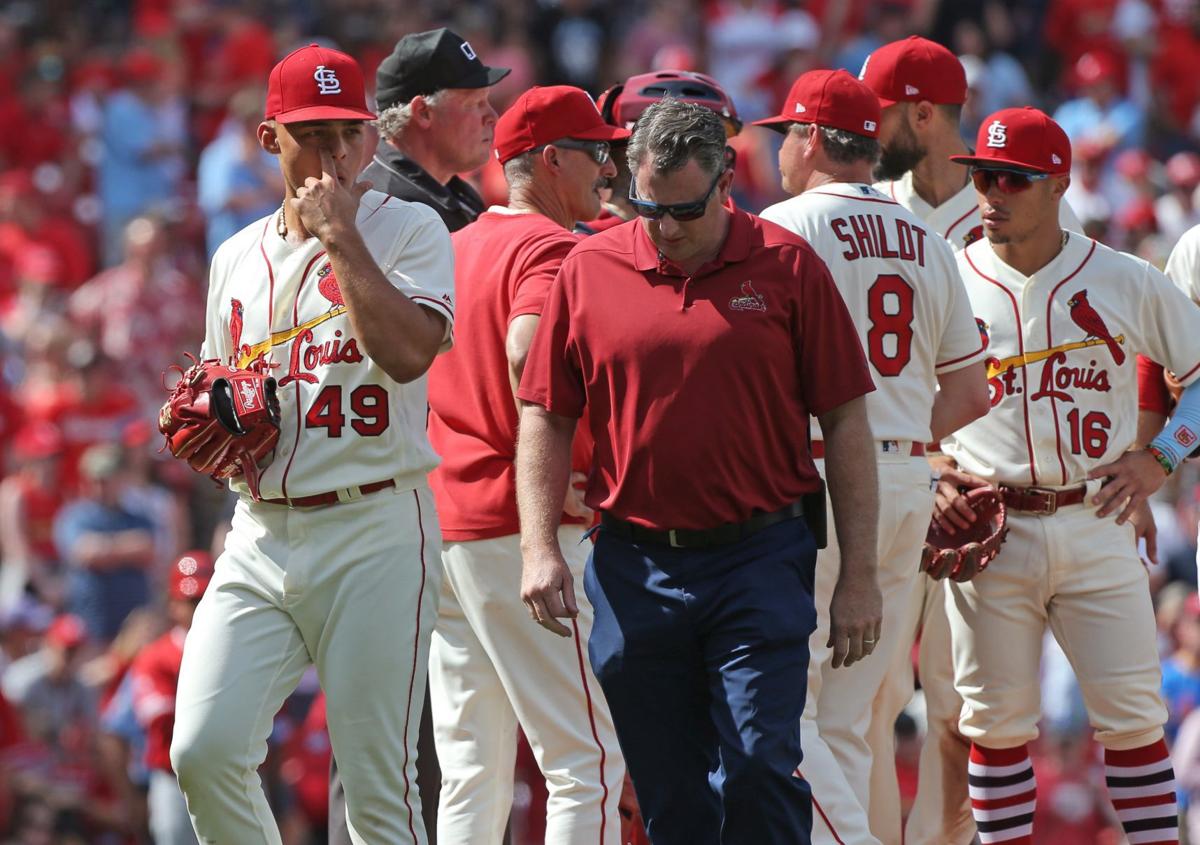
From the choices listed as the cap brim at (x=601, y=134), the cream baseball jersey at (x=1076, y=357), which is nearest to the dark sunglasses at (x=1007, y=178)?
the cream baseball jersey at (x=1076, y=357)

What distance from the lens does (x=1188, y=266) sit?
6574 millimetres

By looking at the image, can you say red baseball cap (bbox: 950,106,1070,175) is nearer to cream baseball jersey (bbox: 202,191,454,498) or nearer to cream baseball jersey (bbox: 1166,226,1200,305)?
cream baseball jersey (bbox: 1166,226,1200,305)

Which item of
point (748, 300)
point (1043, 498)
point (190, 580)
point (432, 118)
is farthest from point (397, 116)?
point (190, 580)

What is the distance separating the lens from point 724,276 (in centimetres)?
488

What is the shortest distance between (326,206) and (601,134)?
129 cm

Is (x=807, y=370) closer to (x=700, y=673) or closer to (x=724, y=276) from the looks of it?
(x=724, y=276)

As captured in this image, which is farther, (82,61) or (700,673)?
(82,61)

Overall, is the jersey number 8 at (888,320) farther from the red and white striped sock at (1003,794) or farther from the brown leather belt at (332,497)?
the brown leather belt at (332,497)

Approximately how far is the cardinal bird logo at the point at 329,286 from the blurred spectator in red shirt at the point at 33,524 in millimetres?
7810

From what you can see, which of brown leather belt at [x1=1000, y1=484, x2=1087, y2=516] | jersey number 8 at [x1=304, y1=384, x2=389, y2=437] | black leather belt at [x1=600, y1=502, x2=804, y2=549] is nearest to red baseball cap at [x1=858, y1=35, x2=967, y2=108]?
brown leather belt at [x1=1000, y1=484, x2=1087, y2=516]

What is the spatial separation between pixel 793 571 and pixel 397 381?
1.16m

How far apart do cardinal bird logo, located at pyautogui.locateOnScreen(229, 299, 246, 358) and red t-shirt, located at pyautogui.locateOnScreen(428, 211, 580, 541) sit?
2.73 feet

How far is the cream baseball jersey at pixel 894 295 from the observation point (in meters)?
5.81

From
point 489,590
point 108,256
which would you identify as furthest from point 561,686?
point 108,256
